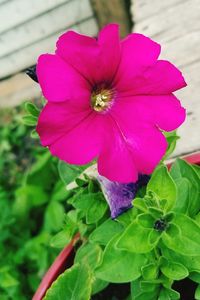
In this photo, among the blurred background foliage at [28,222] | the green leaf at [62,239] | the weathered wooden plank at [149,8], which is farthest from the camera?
the weathered wooden plank at [149,8]

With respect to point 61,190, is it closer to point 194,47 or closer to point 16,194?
point 16,194

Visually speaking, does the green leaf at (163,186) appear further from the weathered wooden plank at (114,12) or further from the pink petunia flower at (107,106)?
the weathered wooden plank at (114,12)

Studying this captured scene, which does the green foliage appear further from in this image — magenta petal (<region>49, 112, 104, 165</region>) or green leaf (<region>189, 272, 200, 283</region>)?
magenta petal (<region>49, 112, 104, 165</region>)

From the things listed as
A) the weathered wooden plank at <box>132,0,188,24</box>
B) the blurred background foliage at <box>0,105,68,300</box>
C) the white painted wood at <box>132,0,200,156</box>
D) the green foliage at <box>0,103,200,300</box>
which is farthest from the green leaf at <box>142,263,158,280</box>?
the weathered wooden plank at <box>132,0,188,24</box>

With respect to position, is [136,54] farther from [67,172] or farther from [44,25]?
[44,25]

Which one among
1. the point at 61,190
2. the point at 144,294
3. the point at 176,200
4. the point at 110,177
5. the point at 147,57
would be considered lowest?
the point at 61,190

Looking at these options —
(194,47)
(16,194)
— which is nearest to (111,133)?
(194,47)

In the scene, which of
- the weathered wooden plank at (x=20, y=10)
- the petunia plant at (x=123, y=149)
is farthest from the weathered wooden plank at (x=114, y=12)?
the petunia plant at (x=123, y=149)
